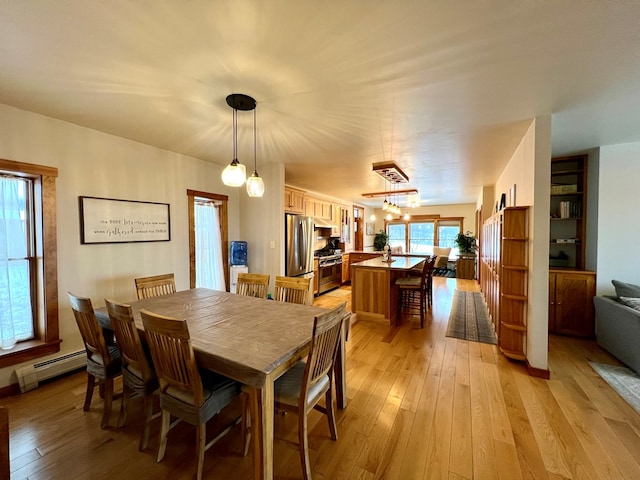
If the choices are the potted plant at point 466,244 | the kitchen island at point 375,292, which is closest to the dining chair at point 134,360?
the kitchen island at point 375,292

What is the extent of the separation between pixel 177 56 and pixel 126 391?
2.37 metres

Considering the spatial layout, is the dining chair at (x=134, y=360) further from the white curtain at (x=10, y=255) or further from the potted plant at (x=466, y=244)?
the potted plant at (x=466, y=244)

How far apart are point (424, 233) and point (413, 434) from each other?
8823mm

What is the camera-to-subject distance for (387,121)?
2525 millimetres

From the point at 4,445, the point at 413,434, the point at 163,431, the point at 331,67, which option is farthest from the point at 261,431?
the point at 331,67

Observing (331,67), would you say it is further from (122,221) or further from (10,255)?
(10,255)

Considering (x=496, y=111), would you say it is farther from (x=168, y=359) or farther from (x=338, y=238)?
(x=338, y=238)

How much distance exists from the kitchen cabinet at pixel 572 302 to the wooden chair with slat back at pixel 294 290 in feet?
10.9

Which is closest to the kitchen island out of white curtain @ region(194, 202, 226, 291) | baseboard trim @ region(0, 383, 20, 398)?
white curtain @ region(194, 202, 226, 291)

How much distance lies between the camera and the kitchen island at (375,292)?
13.0 ft

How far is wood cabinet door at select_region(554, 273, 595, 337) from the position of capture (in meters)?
3.34

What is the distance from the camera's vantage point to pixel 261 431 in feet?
4.29

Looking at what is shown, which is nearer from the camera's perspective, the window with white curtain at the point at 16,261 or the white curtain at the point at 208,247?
the window with white curtain at the point at 16,261

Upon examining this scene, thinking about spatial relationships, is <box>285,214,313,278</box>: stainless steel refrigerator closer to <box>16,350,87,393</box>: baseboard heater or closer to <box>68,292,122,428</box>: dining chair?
<box>16,350,87,393</box>: baseboard heater
